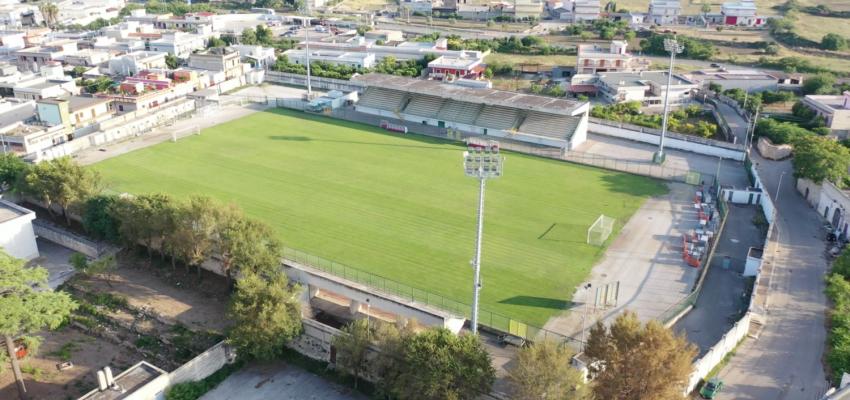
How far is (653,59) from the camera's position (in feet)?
280

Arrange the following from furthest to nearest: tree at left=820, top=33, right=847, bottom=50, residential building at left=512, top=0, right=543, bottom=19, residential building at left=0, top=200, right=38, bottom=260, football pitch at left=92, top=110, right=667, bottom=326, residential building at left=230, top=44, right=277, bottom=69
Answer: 1. residential building at left=512, top=0, right=543, bottom=19
2. tree at left=820, top=33, right=847, bottom=50
3. residential building at left=230, top=44, right=277, bottom=69
4. residential building at left=0, top=200, right=38, bottom=260
5. football pitch at left=92, top=110, right=667, bottom=326

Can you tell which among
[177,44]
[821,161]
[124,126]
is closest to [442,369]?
[821,161]

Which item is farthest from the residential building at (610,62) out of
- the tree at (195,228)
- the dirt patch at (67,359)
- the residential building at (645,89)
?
the dirt patch at (67,359)

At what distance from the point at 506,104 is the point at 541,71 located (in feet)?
96.7

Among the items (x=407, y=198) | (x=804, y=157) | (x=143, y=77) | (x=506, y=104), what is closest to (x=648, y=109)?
(x=506, y=104)

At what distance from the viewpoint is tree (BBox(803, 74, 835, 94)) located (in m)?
62.4

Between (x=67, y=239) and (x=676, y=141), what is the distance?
43.8 m

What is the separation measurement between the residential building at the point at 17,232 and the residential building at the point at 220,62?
38859 mm

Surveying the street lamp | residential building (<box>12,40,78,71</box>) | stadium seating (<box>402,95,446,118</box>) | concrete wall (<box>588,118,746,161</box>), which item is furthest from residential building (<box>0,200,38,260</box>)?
residential building (<box>12,40,78,71</box>)

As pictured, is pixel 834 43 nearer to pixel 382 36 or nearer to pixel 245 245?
pixel 382 36

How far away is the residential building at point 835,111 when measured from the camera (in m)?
52.4

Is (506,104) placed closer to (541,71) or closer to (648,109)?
(648,109)

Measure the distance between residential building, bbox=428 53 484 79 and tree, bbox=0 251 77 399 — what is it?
52.6m

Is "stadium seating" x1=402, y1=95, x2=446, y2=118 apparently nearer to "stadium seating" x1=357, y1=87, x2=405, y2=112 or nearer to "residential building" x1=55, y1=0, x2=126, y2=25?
"stadium seating" x1=357, y1=87, x2=405, y2=112
